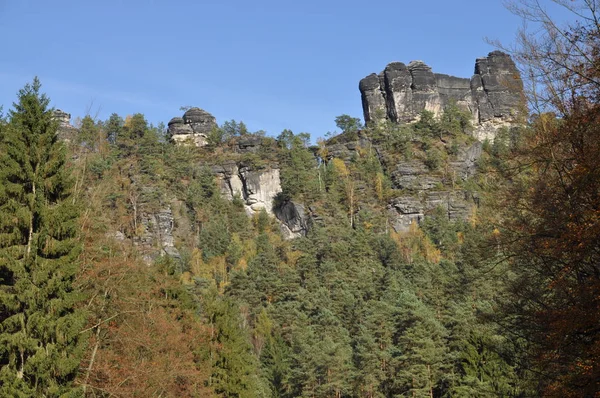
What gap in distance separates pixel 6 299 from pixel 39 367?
1.64 m

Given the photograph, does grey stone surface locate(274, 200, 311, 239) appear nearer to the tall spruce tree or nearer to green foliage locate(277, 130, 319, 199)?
green foliage locate(277, 130, 319, 199)

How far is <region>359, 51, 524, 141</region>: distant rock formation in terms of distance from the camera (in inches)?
3711

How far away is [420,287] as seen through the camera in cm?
4662

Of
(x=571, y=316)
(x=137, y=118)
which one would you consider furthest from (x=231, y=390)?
(x=137, y=118)

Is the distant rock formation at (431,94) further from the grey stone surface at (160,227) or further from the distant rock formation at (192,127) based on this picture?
the grey stone surface at (160,227)

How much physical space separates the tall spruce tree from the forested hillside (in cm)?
5

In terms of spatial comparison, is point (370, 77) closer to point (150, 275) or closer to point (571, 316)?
point (150, 275)

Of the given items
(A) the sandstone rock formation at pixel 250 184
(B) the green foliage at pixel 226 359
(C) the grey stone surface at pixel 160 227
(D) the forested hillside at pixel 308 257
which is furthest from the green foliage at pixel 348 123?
(B) the green foliage at pixel 226 359

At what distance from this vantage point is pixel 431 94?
3720 inches

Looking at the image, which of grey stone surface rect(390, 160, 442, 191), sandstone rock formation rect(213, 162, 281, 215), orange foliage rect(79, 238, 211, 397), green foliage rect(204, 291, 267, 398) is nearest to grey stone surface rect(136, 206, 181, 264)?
sandstone rock formation rect(213, 162, 281, 215)

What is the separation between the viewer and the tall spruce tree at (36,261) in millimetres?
13094

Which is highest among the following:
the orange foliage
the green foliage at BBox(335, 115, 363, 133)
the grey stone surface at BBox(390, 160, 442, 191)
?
the green foliage at BBox(335, 115, 363, 133)

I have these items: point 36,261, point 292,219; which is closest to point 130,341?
point 36,261

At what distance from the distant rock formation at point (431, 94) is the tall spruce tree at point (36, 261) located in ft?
268
